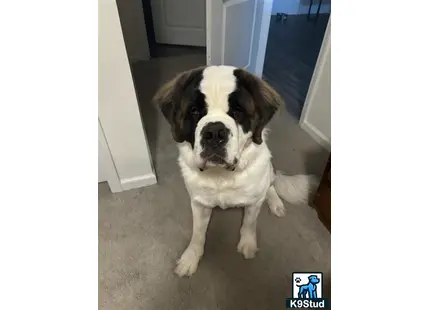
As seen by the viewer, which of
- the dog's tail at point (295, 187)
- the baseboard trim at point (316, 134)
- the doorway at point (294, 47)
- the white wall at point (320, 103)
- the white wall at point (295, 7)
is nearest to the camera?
the dog's tail at point (295, 187)

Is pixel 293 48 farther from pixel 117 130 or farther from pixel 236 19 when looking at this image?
pixel 117 130

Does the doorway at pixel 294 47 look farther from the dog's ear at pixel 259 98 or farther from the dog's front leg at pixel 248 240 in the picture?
the dog's ear at pixel 259 98

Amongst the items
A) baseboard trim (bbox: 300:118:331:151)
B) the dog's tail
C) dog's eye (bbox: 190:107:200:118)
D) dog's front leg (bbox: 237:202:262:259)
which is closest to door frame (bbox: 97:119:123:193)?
dog's eye (bbox: 190:107:200:118)

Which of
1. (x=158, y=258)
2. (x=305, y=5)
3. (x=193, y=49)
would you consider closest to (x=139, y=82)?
(x=193, y=49)

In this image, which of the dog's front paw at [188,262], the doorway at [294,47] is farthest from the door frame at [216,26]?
the dog's front paw at [188,262]

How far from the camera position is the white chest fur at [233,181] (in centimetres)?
121

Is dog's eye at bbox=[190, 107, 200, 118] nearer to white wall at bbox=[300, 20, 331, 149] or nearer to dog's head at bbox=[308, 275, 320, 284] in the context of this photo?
dog's head at bbox=[308, 275, 320, 284]

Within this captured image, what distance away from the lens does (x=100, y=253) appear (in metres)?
1.51

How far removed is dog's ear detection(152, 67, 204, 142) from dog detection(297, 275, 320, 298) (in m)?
0.78

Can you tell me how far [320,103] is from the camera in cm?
202

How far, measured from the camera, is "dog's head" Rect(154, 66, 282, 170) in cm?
97

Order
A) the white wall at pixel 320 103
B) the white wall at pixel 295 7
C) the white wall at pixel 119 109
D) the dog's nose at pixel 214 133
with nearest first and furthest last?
the dog's nose at pixel 214 133, the white wall at pixel 119 109, the white wall at pixel 320 103, the white wall at pixel 295 7

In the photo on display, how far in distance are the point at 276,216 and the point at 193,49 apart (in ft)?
6.86

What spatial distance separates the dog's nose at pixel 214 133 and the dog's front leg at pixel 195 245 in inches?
18.8
